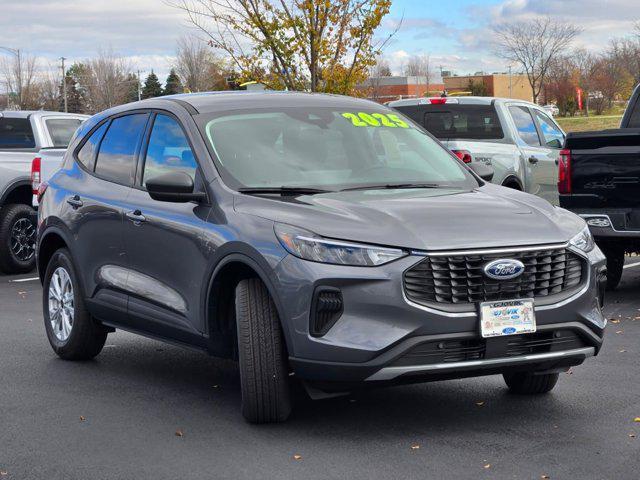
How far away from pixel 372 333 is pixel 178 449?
44.0 inches

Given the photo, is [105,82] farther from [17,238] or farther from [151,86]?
[17,238]

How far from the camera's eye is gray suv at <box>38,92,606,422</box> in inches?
215

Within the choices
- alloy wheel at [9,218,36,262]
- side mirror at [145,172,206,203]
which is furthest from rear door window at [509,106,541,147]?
side mirror at [145,172,206,203]

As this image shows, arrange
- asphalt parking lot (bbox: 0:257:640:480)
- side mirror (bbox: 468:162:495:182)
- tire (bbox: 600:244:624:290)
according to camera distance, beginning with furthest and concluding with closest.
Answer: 1. tire (bbox: 600:244:624:290)
2. side mirror (bbox: 468:162:495:182)
3. asphalt parking lot (bbox: 0:257:640:480)

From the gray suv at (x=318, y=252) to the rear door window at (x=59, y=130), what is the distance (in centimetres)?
764

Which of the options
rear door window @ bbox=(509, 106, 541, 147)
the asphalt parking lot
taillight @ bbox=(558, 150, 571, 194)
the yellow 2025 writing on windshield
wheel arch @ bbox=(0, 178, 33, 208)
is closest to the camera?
the asphalt parking lot

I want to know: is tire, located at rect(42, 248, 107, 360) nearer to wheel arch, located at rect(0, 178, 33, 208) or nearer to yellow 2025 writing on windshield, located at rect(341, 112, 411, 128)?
yellow 2025 writing on windshield, located at rect(341, 112, 411, 128)

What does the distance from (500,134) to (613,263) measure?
13.8 ft

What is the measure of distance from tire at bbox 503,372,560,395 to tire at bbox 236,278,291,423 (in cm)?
147

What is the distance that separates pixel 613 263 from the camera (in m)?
11.1

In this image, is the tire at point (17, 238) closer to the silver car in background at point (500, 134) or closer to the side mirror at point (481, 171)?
the silver car in background at point (500, 134)

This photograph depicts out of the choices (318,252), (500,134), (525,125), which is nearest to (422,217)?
(318,252)

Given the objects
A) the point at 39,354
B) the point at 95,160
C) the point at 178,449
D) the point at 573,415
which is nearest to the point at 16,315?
the point at 39,354

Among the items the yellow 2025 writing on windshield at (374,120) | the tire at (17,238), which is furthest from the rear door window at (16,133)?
the yellow 2025 writing on windshield at (374,120)
